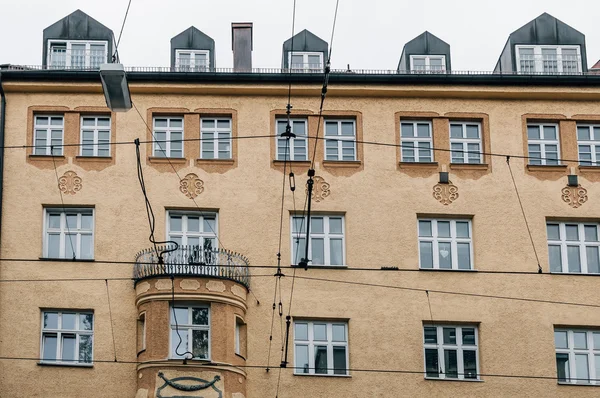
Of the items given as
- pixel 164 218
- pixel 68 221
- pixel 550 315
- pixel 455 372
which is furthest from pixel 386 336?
pixel 68 221

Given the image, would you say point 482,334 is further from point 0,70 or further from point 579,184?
point 0,70

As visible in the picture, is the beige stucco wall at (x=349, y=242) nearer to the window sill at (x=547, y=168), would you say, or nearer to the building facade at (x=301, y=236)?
the building facade at (x=301, y=236)

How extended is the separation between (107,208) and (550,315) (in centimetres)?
1176

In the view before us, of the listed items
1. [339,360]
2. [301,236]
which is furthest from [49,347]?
[339,360]

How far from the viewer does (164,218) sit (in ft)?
111

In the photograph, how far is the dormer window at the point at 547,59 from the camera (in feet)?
123

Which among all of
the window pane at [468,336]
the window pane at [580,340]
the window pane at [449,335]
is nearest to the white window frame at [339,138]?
the window pane at [449,335]

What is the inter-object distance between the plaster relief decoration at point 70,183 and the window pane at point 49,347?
3.80 m

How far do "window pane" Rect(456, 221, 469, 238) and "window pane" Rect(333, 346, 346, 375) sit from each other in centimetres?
441

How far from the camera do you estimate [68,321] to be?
108ft

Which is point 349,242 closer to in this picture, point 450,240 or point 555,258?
point 450,240

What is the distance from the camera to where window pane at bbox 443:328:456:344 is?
33.2 meters

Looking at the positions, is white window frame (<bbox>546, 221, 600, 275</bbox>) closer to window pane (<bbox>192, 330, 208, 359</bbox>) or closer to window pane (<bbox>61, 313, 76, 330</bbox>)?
window pane (<bbox>192, 330, 208, 359</bbox>)

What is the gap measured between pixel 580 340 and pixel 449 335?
3.40 metres
